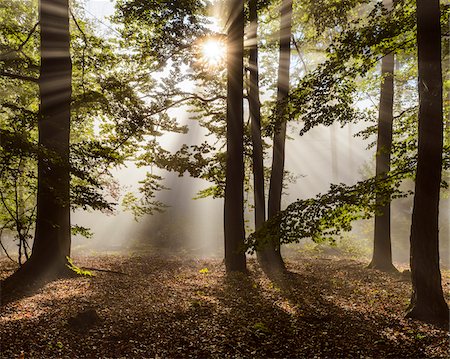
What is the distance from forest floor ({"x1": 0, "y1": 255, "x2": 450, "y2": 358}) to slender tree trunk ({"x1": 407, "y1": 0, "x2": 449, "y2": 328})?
1.81 feet

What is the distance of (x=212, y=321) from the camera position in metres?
6.56

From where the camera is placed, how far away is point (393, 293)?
917 cm

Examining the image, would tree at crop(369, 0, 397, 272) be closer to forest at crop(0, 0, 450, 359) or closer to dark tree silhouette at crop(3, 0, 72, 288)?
forest at crop(0, 0, 450, 359)

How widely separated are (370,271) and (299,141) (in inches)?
1784

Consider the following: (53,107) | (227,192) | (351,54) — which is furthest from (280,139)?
(53,107)

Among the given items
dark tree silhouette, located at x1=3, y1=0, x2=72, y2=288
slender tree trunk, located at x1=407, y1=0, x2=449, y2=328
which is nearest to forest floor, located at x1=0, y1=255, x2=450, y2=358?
slender tree trunk, located at x1=407, y1=0, x2=449, y2=328

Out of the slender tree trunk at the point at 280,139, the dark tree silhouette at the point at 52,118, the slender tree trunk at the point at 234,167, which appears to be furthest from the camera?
the slender tree trunk at the point at 280,139

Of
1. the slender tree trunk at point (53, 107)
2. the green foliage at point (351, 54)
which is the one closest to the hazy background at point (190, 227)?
the slender tree trunk at point (53, 107)

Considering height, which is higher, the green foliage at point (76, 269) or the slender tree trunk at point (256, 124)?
the slender tree trunk at point (256, 124)

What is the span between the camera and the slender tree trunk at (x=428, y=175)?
628 cm

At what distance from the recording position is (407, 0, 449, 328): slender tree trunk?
6.28m

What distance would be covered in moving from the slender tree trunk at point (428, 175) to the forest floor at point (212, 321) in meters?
0.55

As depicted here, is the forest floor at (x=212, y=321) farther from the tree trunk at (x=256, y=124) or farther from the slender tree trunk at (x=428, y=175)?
the tree trunk at (x=256, y=124)

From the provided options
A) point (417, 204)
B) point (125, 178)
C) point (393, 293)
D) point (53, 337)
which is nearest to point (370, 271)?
point (393, 293)
